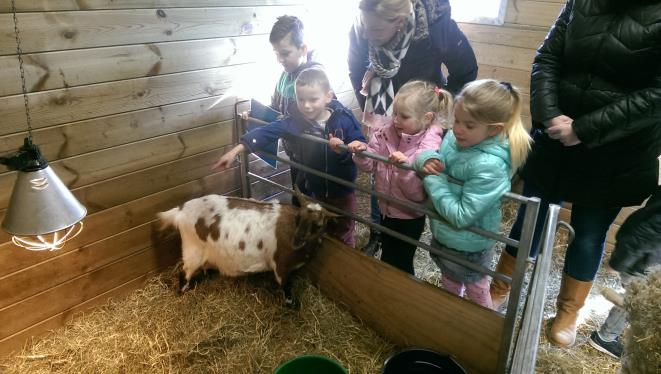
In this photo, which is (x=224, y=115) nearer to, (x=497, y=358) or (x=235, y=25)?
(x=235, y=25)

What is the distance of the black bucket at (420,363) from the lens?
70.2 inches

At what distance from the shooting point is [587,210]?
195 centimetres

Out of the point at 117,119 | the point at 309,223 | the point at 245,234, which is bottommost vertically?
the point at 245,234

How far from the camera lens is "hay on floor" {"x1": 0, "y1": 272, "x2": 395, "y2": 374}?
214 cm

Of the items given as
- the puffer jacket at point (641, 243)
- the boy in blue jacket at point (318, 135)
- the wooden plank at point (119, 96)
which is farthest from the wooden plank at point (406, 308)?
the wooden plank at point (119, 96)

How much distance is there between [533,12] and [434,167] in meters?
2.25

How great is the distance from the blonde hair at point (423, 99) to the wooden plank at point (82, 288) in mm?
1720

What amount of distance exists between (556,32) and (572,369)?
157cm

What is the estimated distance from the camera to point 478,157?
5.40ft

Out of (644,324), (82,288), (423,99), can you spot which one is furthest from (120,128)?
(644,324)

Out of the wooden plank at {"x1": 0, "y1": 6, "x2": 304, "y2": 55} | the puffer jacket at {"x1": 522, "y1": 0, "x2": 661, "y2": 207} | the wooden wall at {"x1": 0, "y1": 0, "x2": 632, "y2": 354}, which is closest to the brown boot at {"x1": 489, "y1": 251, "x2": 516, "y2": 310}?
the puffer jacket at {"x1": 522, "y1": 0, "x2": 661, "y2": 207}

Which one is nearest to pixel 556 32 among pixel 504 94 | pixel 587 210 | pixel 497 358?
pixel 504 94

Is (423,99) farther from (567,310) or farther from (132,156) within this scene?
(132,156)

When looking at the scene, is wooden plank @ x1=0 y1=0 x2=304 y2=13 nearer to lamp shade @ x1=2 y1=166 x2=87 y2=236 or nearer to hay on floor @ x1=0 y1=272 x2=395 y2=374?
lamp shade @ x1=2 y1=166 x2=87 y2=236
